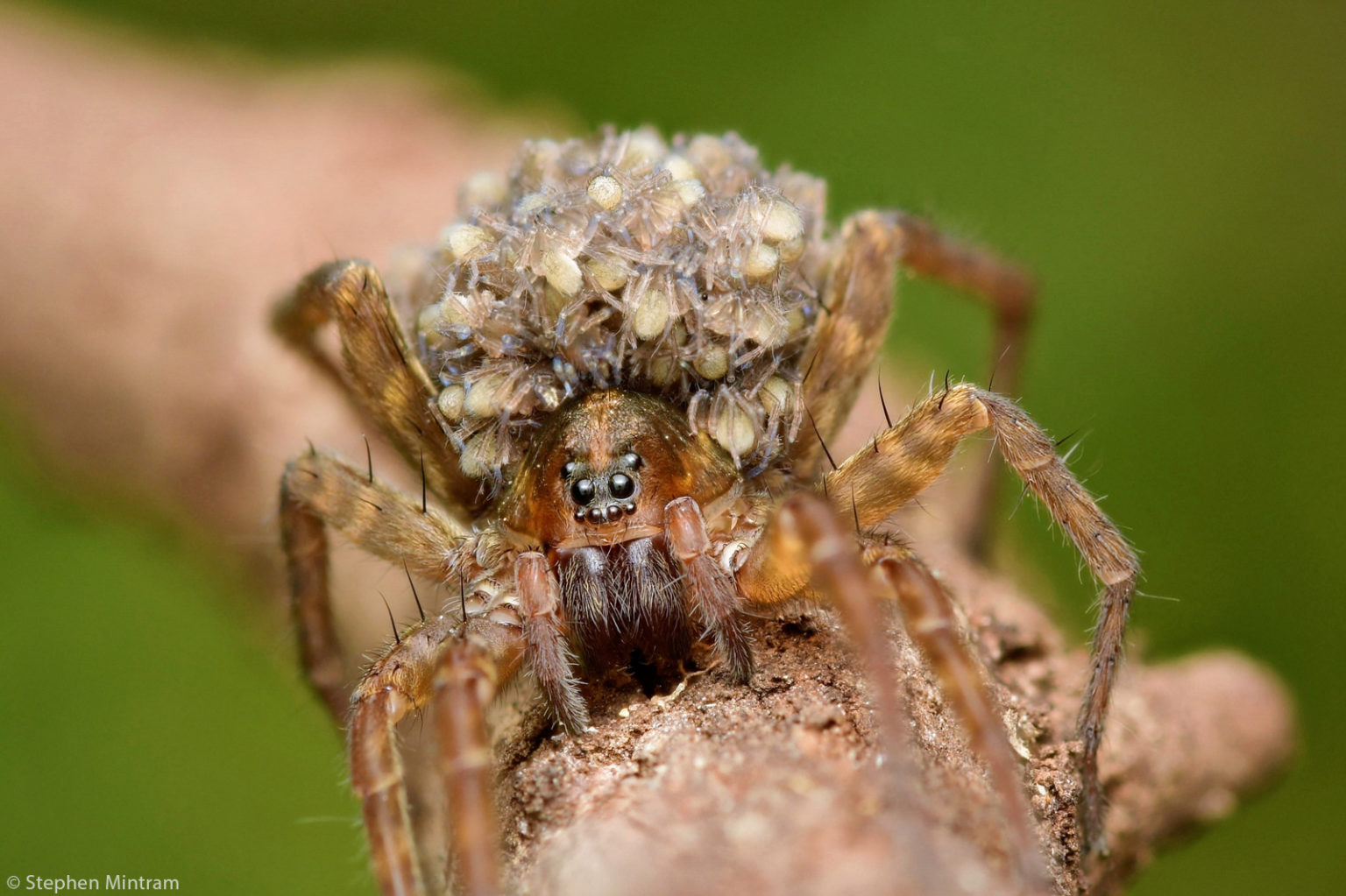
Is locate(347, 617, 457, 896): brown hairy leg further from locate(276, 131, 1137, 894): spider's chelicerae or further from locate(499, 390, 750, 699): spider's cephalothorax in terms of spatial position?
locate(499, 390, 750, 699): spider's cephalothorax

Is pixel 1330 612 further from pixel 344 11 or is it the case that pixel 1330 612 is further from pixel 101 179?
pixel 344 11

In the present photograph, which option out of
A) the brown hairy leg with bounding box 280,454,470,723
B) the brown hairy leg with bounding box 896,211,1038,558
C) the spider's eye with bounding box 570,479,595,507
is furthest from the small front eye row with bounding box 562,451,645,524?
the brown hairy leg with bounding box 896,211,1038,558

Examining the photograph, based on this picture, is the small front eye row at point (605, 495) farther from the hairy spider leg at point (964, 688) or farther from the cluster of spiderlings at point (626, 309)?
the hairy spider leg at point (964, 688)

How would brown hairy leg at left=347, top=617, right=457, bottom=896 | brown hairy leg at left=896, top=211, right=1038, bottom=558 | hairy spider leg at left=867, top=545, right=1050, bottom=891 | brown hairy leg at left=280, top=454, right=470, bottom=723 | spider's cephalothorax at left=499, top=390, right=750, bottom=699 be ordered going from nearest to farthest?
hairy spider leg at left=867, top=545, right=1050, bottom=891 < brown hairy leg at left=347, top=617, right=457, bottom=896 < spider's cephalothorax at left=499, top=390, right=750, bottom=699 < brown hairy leg at left=280, top=454, right=470, bottom=723 < brown hairy leg at left=896, top=211, right=1038, bottom=558

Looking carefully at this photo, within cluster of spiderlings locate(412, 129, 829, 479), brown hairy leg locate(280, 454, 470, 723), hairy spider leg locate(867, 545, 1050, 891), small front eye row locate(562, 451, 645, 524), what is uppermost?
cluster of spiderlings locate(412, 129, 829, 479)

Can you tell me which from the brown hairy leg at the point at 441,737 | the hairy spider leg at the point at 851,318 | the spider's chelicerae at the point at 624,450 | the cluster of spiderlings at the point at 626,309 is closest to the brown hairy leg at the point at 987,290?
the hairy spider leg at the point at 851,318

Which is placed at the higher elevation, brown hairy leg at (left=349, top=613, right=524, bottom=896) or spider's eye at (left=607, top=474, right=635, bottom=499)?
spider's eye at (left=607, top=474, right=635, bottom=499)

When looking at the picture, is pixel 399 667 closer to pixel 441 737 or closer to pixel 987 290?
pixel 441 737

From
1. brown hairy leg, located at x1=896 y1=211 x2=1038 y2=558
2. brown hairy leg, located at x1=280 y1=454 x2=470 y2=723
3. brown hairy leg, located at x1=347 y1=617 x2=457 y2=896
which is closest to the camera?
brown hairy leg, located at x1=347 y1=617 x2=457 y2=896
